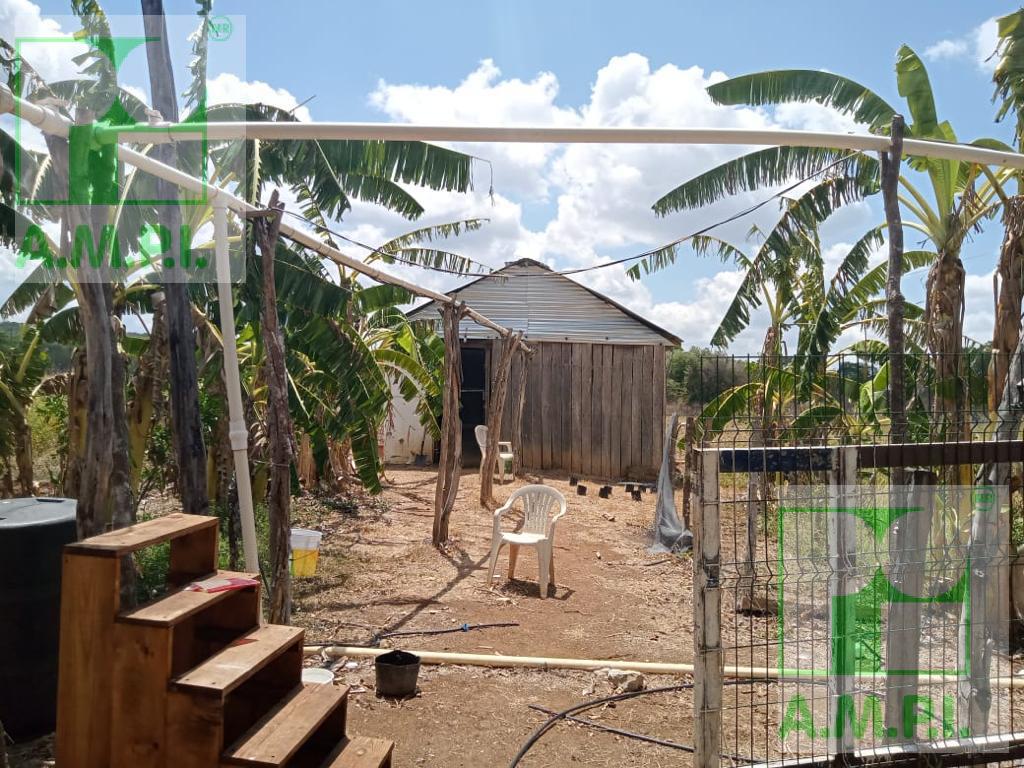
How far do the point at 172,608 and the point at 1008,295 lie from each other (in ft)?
22.4

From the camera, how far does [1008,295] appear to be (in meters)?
6.64

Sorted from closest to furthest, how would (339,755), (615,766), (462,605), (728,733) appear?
(339,755) → (615,766) → (728,733) → (462,605)

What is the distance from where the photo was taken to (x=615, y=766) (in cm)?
396

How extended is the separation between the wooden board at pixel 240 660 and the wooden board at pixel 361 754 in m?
0.49

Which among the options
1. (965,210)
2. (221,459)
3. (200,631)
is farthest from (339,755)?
(965,210)

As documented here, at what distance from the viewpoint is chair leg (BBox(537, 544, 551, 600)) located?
750 centimetres

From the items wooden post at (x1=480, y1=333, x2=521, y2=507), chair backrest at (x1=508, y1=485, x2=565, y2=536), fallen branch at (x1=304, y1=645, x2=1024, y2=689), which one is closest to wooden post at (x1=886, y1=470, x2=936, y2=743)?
fallen branch at (x1=304, y1=645, x2=1024, y2=689)

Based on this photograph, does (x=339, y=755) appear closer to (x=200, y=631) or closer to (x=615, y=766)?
(x=200, y=631)

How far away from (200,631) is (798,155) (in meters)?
6.72

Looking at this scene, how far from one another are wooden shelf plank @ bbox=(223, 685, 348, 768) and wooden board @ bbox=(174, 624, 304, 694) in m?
0.21

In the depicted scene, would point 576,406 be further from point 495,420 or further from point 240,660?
point 240,660

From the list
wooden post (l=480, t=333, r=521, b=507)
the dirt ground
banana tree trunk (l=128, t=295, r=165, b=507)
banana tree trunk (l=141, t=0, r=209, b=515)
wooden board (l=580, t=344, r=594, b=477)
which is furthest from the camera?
wooden board (l=580, t=344, r=594, b=477)

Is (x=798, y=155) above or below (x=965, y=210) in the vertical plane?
above

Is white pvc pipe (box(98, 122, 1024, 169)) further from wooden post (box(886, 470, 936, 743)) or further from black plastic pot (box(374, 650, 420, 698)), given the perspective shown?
black plastic pot (box(374, 650, 420, 698))
